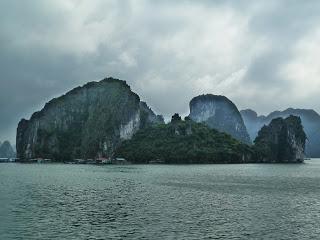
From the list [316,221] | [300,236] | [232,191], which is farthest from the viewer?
[232,191]

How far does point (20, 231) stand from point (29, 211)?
1636 centimetres

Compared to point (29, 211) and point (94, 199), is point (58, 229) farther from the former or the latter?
point (94, 199)

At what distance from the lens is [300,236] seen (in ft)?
179

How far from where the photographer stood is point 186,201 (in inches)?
3371

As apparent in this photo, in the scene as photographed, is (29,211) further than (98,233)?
Yes

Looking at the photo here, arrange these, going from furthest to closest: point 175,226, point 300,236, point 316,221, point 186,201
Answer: point 186,201
point 316,221
point 175,226
point 300,236

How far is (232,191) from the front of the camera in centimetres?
10744

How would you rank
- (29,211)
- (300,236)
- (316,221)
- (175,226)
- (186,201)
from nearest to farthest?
(300,236) → (175,226) → (316,221) → (29,211) → (186,201)

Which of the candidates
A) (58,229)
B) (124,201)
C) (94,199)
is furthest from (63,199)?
(58,229)

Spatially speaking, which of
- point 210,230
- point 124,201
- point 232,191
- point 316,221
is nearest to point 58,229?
point 210,230

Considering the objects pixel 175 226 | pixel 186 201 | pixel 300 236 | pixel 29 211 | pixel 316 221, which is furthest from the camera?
pixel 186 201

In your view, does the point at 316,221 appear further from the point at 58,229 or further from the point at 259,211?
the point at 58,229

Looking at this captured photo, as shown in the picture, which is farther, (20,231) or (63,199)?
(63,199)

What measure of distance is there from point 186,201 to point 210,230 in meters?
28.5
